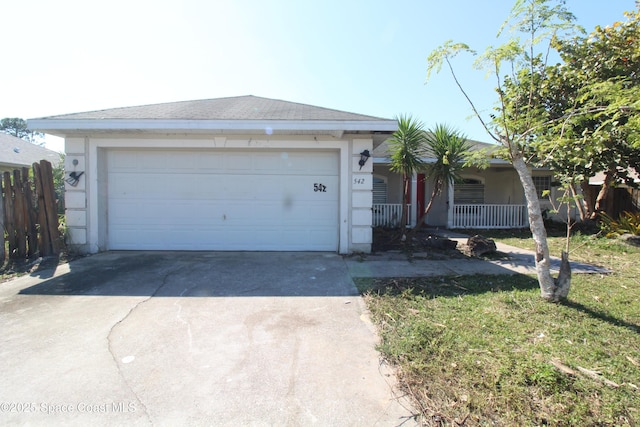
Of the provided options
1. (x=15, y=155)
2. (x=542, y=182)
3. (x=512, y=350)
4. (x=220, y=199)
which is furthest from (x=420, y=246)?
(x=15, y=155)

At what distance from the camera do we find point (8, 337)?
327 centimetres

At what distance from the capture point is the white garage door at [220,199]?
7.25m

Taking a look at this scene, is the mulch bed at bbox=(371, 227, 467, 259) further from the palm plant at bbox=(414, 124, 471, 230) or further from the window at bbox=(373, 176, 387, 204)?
the window at bbox=(373, 176, 387, 204)

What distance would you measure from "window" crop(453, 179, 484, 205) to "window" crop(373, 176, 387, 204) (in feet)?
10.5

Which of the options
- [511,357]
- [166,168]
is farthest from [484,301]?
[166,168]

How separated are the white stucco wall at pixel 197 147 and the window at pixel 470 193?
27.7 feet

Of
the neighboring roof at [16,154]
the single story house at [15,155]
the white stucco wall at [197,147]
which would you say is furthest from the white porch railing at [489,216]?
the neighboring roof at [16,154]

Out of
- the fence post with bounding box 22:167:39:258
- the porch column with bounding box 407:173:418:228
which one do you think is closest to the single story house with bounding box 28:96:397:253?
the fence post with bounding box 22:167:39:258

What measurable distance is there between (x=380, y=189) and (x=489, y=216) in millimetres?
4209

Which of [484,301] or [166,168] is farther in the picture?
[166,168]

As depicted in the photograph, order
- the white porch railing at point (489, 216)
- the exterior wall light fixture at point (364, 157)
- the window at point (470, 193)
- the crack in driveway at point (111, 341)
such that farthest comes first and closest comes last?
the window at point (470, 193) → the white porch railing at point (489, 216) → the exterior wall light fixture at point (364, 157) → the crack in driveway at point (111, 341)

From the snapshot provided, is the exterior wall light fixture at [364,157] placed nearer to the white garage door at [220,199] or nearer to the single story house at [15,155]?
the white garage door at [220,199]

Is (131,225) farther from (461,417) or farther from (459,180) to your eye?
(459,180)

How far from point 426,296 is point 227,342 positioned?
263 centimetres
